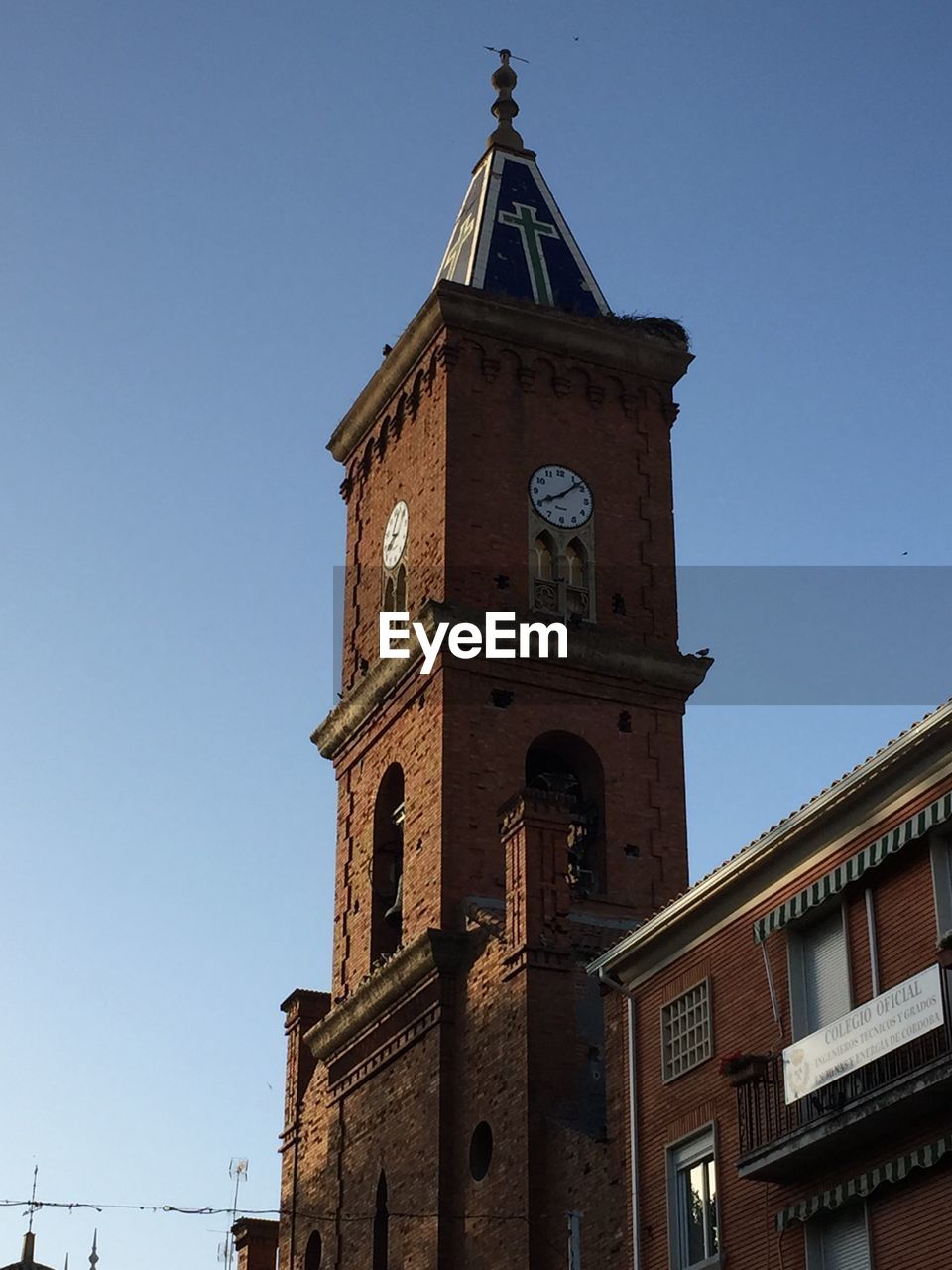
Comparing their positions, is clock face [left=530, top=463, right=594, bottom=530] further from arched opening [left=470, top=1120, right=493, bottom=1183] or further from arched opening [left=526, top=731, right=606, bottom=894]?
arched opening [left=470, top=1120, right=493, bottom=1183]

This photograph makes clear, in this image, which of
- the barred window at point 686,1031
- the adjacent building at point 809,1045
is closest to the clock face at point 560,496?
the adjacent building at point 809,1045

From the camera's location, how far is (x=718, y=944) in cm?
3259

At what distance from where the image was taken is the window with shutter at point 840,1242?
1106 inches

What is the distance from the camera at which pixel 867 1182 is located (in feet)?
91.2

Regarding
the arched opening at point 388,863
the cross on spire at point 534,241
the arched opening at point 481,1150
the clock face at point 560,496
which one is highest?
the cross on spire at point 534,241

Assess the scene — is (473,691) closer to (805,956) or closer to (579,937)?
(579,937)

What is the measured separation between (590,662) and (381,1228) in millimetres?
11467

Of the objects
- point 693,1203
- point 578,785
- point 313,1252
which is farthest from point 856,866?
point 313,1252

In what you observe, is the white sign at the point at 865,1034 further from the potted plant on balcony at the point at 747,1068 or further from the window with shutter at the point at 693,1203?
the window with shutter at the point at 693,1203

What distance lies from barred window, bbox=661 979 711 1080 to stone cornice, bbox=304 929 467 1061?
8.07 m

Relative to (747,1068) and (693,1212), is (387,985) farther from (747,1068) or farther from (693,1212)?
(747,1068)

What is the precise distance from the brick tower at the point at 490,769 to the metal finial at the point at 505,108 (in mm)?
2127

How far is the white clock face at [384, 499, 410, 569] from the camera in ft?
160

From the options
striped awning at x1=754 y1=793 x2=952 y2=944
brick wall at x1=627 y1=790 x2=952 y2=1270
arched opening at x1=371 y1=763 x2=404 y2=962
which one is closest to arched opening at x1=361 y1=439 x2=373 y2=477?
arched opening at x1=371 y1=763 x2=404 y2=962
